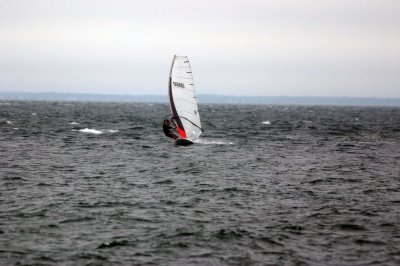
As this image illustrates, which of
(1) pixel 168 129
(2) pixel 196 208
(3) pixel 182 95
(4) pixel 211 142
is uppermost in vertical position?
(3) pixel 182 95

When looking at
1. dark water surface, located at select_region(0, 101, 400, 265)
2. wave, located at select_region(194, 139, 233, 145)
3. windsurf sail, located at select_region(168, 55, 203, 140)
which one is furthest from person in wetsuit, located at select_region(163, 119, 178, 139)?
wave, located at select_region(194, 139, 233, 145)

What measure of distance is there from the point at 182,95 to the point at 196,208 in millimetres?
20558

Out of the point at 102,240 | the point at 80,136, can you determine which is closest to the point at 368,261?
the point at 102,240

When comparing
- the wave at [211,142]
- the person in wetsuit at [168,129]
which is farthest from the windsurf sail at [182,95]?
the wave at [211,142]

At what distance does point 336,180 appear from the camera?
28.2 meters

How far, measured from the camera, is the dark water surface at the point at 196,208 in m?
15.2

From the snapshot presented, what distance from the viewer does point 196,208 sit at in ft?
68.4

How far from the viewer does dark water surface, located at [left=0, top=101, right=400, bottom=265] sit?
15.2 m

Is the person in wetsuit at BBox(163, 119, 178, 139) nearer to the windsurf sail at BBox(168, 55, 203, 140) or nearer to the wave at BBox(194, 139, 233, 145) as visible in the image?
the windsurf sail at BBox(168, 55, 203, 140)

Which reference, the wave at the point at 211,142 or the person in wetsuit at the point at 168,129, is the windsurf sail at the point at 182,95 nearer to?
the person in wetsuit at the point at 168,129

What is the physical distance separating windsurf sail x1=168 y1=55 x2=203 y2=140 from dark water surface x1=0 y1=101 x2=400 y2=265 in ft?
10.3

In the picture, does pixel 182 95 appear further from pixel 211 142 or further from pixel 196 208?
pixel 196 208

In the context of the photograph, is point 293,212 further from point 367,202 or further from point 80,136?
point 80,136

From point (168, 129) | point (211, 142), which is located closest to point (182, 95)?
point (168, 129)
